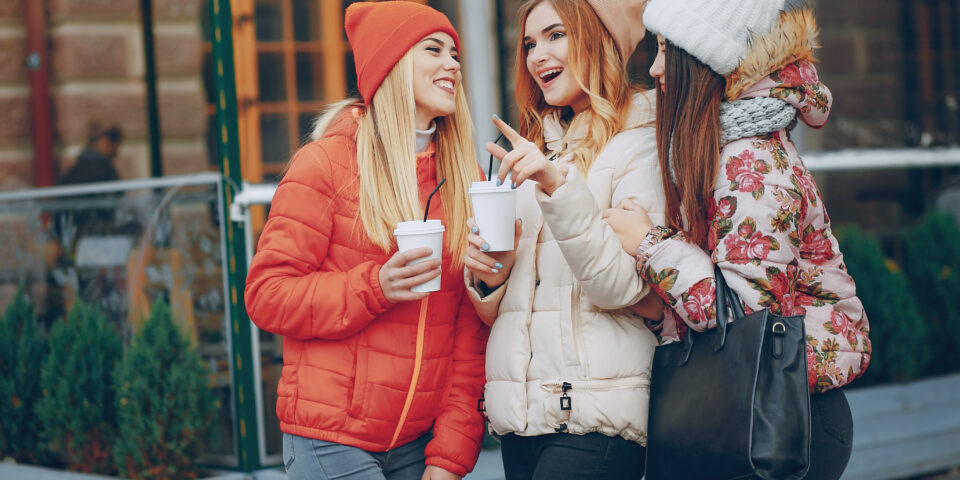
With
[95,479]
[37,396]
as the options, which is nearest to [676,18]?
[95,479]

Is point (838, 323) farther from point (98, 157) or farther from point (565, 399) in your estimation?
point (98, 157)

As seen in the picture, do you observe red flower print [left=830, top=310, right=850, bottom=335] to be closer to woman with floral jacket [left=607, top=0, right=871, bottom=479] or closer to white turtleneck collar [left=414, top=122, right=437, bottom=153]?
woman with floral jacket [left=607, top=0, right=871, bottom=479]

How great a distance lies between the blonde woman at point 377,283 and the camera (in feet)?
7.41

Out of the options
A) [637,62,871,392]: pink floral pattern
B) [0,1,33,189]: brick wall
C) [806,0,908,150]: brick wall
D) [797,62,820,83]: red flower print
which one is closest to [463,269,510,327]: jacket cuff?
[637,62,871,392]: pink floral pattern

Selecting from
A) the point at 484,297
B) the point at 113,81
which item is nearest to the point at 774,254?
the point at 484,297

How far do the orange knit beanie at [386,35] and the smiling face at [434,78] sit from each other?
3 centimetres

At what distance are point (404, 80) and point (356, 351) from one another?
685mm

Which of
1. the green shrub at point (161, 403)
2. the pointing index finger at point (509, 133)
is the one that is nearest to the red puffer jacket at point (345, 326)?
the pointing index finger at point (509, 133)

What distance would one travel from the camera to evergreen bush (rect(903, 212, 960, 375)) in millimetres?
6012

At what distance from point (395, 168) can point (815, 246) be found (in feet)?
3.29

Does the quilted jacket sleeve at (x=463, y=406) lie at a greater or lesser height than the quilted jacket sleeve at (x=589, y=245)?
lesser

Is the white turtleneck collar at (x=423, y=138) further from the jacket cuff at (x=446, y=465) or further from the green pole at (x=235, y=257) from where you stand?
the green pole at (x=235, y=257)

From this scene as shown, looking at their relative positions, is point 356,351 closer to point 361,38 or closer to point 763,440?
point 361,38

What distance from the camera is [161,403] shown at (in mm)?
4266
